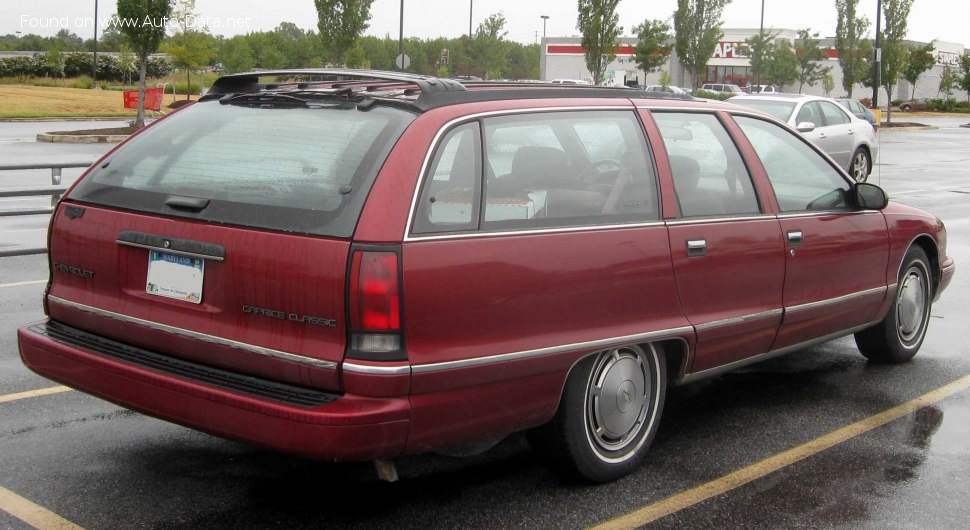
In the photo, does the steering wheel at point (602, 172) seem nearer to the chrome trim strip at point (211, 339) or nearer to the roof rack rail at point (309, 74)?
the roof rack rail at point (309, 74)

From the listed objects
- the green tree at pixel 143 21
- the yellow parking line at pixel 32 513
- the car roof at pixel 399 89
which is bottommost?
the yellow parking line at pixel 32 513

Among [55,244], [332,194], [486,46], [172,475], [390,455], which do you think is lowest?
[172,475]

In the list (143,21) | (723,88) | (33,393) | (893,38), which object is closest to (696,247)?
(33,393)

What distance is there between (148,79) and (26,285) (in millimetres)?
56884

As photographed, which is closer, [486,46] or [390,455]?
[390,455]

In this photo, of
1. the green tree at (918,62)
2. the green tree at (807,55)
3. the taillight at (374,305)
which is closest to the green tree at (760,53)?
the green tree at (807,55)

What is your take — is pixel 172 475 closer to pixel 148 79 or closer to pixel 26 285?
pixel 26 285

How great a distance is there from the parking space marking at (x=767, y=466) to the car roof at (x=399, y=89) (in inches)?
66.3

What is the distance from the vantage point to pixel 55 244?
416cm

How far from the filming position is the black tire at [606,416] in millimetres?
4043

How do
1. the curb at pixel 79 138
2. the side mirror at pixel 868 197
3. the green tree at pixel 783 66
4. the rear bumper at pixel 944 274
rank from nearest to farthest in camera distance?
the side mirror at pixel 868 197 < the rear bumper at pixel 944 274 < the curb at pixel 79 138 < the green tree at pixel 783 66

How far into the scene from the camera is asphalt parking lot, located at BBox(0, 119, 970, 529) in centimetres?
390

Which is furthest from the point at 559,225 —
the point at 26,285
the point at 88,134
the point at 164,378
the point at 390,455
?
the point at 88,134

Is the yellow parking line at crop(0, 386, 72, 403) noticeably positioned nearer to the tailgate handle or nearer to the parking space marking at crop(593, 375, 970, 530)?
the tailgate handle
